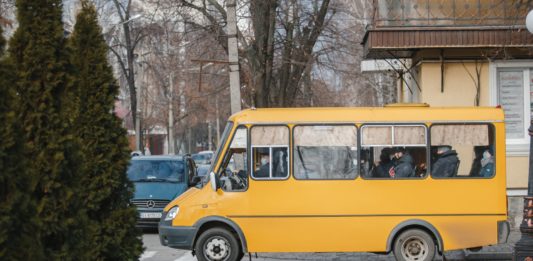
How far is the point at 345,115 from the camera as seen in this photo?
13.8 metres

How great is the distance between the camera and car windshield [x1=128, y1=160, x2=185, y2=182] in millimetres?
21281

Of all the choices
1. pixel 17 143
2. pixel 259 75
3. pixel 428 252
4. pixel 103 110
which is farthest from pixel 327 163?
pixel 259 75

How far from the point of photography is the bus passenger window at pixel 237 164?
13875 mm

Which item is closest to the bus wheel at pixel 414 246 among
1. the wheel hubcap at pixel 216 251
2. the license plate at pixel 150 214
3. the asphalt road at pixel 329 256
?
the asphalt road at pixel 329 256

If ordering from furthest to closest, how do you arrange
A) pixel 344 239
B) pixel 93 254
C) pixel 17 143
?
pixel 344 239
pixel 93 254
pixel 17 143

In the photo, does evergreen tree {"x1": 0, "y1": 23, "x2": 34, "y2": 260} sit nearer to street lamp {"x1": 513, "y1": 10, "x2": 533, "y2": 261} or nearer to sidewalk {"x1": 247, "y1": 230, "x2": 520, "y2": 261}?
street lamp {"x1": 513, "y1": 10, "x2": 533, "y2": 261}

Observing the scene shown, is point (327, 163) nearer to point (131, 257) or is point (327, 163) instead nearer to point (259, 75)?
point (131, 257)

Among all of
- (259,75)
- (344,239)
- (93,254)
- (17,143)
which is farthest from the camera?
(259,75)

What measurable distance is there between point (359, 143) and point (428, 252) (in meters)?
1.96

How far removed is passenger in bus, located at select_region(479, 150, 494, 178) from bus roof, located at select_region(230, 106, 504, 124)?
0.54 meters

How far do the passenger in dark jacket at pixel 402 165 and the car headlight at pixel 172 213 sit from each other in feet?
11.2

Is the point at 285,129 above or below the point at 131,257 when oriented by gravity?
above

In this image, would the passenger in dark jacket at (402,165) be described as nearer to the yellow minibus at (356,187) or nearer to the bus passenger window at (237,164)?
the yellow minibus at (356,187)

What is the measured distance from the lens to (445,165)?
1383cm
